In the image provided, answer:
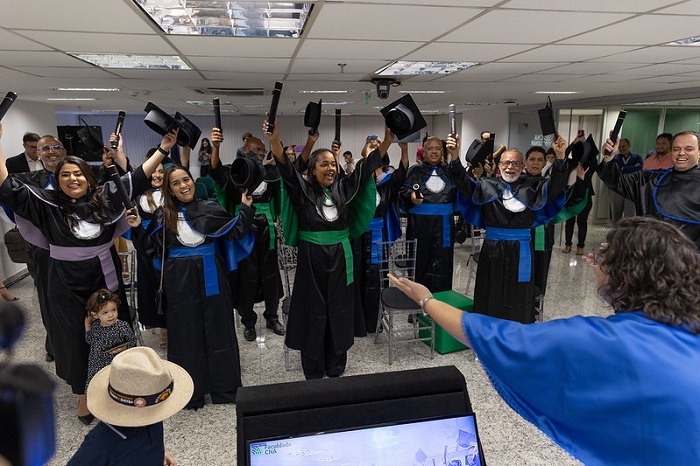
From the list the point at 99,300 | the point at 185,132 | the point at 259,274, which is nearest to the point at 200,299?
the point at 99,300

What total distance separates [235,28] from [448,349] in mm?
2794

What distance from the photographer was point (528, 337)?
1.16 meters

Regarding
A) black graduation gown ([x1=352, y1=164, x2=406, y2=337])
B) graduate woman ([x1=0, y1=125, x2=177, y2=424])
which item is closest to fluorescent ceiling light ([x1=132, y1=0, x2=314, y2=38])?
graduate woman ([x1=0, y1=125, x2=177, y2=424])

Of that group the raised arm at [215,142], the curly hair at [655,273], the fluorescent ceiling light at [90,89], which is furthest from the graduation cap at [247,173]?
the fluorescent ceiling light at [90,89]

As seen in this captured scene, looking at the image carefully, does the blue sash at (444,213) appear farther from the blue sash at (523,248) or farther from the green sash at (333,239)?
the green sash at (333,239)

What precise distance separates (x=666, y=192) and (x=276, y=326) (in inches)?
130

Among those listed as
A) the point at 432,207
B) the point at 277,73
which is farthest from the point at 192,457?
the point at 277,73

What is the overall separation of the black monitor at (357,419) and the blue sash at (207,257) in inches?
57.5

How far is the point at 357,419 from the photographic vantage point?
4.43 feet

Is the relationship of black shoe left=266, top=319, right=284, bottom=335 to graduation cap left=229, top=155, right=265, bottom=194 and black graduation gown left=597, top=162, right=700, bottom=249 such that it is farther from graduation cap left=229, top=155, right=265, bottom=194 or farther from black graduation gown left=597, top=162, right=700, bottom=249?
black graduation gown left=597, top=162, right=700, bottom=249

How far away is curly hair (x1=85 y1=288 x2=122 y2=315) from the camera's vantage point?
2.54 meters

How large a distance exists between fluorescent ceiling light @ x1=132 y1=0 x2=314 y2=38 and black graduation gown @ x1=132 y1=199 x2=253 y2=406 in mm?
1015

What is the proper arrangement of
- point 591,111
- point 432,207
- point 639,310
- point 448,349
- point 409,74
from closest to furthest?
point 639,310 → point 448,349 → point 432,207 → point 409,74 → point 591,111

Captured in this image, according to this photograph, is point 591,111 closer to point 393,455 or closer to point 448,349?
point 448,349
